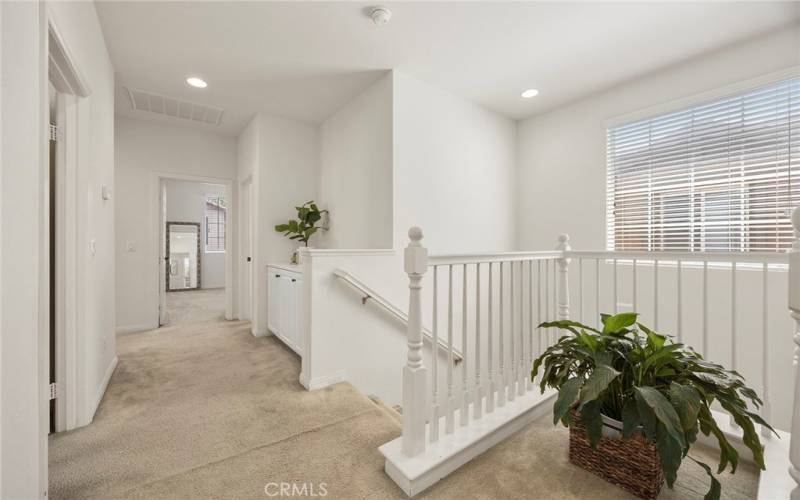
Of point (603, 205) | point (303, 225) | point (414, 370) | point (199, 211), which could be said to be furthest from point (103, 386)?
point (199, 211)

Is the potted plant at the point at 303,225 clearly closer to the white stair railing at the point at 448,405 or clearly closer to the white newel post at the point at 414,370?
the white stair railing at the point at 448,405

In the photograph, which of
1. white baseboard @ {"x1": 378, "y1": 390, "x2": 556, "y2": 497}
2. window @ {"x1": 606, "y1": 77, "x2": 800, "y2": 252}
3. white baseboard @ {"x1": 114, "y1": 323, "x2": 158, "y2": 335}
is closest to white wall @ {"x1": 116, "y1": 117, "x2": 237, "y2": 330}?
white baseboard @ {"x1": 114, "y1": 323, "x2": 158, "y2": 335}

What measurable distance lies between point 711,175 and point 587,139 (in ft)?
3.55

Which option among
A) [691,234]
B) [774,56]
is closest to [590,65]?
[774,56]

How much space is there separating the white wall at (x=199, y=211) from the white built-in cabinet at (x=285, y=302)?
5.04 metres

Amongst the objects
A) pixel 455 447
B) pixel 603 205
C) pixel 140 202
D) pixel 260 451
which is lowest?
pixel 260 451

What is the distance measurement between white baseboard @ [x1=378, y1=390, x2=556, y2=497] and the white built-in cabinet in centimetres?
162

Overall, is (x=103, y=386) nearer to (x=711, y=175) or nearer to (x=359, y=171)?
(x=359, y=171)

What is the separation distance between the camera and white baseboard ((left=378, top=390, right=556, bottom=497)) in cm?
140

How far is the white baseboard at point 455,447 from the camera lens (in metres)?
1.40

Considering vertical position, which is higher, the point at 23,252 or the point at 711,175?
the point at 711,175

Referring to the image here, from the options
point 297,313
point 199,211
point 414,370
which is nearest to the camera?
point 414,370

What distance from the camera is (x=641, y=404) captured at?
1191 mm

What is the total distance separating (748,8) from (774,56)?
523 mm
